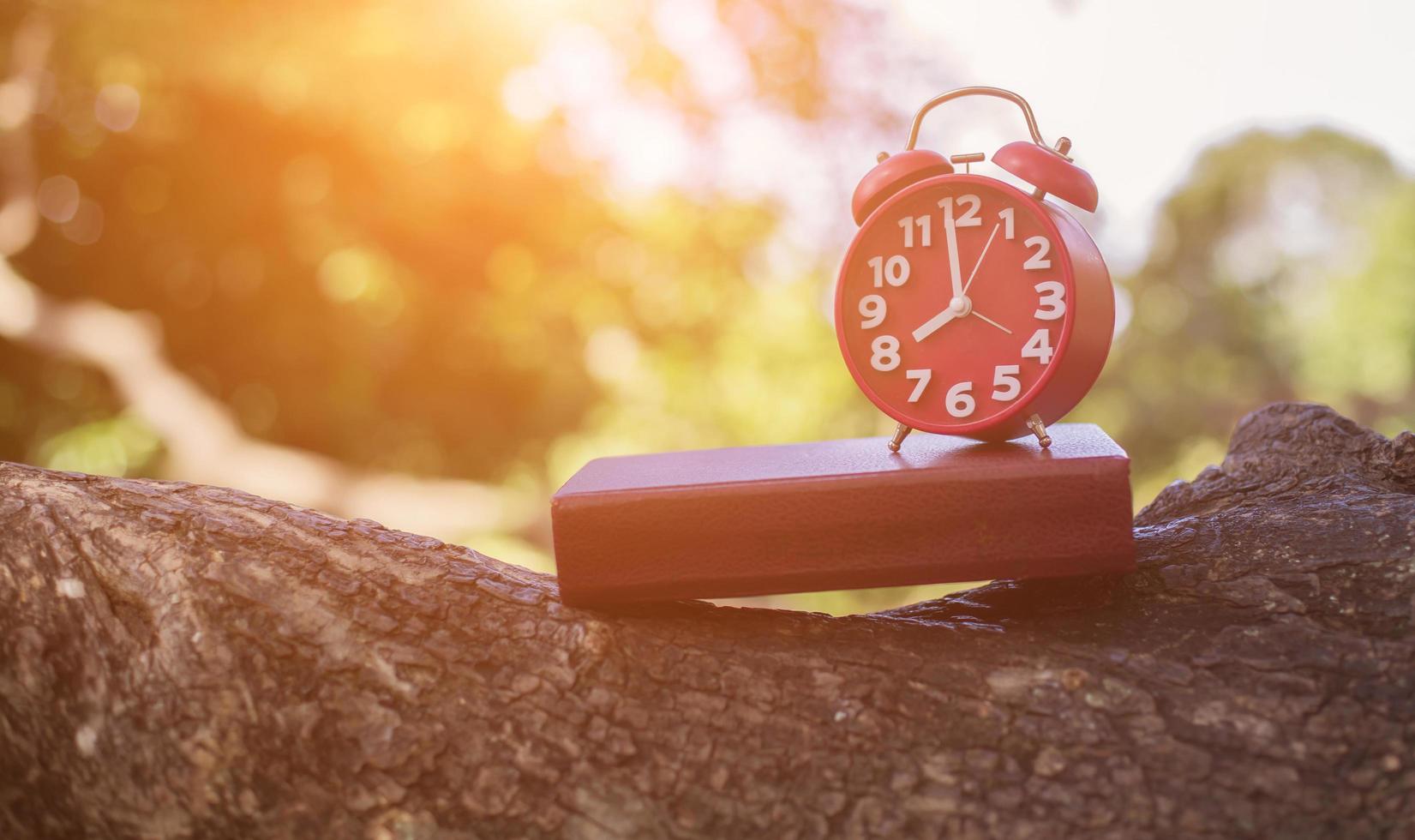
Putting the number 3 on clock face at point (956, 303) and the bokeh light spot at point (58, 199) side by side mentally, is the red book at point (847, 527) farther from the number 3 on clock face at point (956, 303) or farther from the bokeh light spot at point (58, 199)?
the bokeh light spot at point (58, 199)

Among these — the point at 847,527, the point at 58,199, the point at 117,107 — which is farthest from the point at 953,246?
the point at 58,199

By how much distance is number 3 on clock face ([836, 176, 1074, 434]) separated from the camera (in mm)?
1415

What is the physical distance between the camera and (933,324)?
1.48 meters

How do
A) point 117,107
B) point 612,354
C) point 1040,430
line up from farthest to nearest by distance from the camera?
point 612,354 → point 117,107 → point 1040,430

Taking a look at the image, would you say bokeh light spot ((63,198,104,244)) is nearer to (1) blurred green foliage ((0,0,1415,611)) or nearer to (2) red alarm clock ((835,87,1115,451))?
(1) blurred green foliage ((0,0,1415,611))

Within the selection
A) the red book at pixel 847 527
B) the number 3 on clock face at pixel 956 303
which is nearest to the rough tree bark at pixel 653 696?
the red book at pixel 847 527

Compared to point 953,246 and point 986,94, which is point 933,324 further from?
point 986,94

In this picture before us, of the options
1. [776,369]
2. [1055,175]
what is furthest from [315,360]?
[1055,175]

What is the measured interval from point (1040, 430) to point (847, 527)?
1.00ft

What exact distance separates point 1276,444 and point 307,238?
192 inches

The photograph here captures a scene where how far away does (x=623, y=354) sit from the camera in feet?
19.7

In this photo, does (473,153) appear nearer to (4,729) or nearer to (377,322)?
(377,322)

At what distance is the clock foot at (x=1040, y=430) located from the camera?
1.40m

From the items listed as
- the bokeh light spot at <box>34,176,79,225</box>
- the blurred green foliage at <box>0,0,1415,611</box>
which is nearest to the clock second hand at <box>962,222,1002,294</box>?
the blurred green foliage at <box>0,0,1415,611</box>
